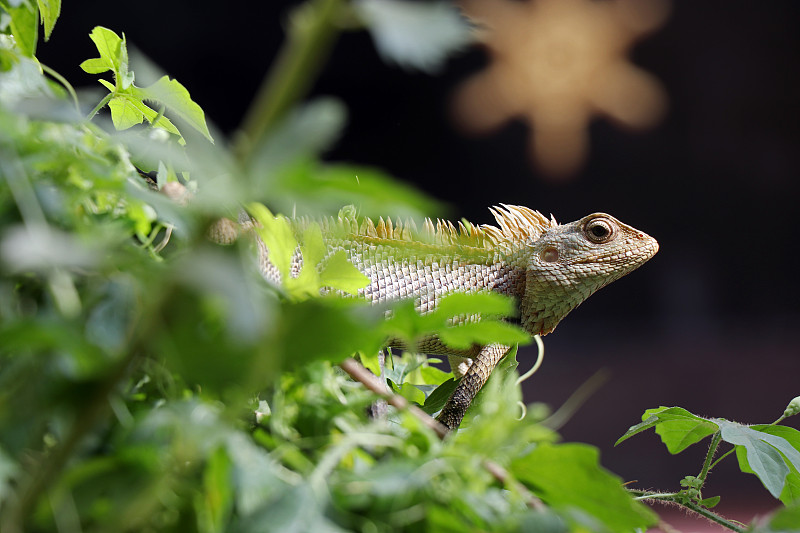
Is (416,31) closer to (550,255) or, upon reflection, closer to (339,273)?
(339,273)

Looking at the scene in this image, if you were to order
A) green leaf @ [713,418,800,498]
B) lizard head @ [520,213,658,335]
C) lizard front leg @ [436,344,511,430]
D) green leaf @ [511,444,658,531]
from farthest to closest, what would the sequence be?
lizard head @ [520,213,658,335], lizard front leg @ [436,344,511,430], green leaf @ [713,418,800,498], green leaf @ [511,444,658,531]

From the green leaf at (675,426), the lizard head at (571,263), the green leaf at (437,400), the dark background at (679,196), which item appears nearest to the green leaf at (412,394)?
the green leaf at (437,400)

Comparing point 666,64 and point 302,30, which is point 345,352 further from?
point 666,64

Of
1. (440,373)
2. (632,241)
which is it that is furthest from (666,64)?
(440,373)

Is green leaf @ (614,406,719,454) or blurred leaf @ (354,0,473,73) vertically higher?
blurred leaf @ (354,0,473,73)

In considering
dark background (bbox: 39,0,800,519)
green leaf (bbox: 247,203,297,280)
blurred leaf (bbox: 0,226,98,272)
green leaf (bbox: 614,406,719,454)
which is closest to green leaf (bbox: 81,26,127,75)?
green leaf (bbox: 247,203,297,280)

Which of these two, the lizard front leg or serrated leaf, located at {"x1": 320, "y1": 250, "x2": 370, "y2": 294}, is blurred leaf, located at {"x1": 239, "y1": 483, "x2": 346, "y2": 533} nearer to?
serrated leaf, located at {"x1": 320, "y1": 250, "x2": 370, "y2": 294}
